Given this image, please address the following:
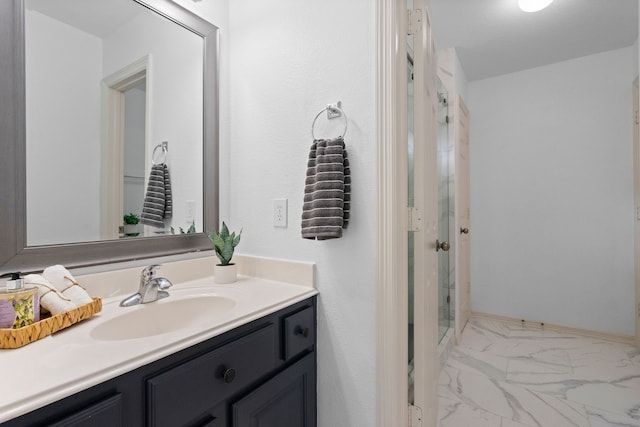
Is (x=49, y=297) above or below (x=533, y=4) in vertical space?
below

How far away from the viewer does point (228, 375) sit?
33.8 inches

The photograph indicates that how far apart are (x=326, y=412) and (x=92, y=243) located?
107cm

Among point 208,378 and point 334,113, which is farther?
point 334,113

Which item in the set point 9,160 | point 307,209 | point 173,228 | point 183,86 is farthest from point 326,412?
point 183,86

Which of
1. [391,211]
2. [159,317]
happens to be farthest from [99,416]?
[391,211]

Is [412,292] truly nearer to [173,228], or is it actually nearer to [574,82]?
[173,228]

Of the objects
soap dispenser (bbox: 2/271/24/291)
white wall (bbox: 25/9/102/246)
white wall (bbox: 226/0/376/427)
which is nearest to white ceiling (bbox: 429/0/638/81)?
white wall (bbox: 226/0/376/427)

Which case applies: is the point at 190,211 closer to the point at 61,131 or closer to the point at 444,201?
the point at 61,131

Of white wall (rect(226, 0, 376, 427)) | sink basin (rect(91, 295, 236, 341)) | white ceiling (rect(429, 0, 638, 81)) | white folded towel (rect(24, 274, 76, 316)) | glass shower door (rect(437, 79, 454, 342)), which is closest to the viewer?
white folded towel (rect(24, 274, 76, 316))

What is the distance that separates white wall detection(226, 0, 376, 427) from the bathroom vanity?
12cm

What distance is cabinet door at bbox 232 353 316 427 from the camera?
93 centimetres

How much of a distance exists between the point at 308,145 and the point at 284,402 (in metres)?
0.94

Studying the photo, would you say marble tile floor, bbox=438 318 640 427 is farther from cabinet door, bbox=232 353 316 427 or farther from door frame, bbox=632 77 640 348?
cabinet door, bbox=232 353 316 427

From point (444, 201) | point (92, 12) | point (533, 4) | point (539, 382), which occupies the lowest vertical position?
point (539, 382)
